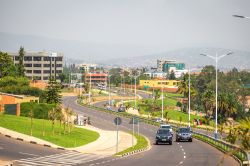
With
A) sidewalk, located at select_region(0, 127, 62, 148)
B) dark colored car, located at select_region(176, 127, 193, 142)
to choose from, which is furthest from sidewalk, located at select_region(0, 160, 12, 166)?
dark colored car, located at select_region(176, 127, 193, 142)

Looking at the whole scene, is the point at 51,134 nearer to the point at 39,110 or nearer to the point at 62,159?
the point at 62,159

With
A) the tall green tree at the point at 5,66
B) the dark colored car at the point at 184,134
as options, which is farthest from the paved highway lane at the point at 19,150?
the tall green tree at the point at 5,66

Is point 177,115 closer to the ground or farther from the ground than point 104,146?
closer to the ground

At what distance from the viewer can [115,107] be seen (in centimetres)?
17588

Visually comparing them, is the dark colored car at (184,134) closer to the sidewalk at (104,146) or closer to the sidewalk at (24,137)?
the sidewalk at (104,146)

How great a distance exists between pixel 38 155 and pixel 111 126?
191 feet

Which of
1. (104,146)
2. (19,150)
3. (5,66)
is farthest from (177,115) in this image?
(19,150)

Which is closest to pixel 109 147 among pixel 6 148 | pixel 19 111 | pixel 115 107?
pixel 6 148

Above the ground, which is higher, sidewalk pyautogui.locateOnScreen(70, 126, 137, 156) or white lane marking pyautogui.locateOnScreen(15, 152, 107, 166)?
white lane marking pyautogui.locateOnScreen(15, 152, 107, 166)

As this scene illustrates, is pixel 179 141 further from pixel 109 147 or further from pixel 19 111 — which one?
pixel 19 111

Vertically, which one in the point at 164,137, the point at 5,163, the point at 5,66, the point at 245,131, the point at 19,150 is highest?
the point at 5,66

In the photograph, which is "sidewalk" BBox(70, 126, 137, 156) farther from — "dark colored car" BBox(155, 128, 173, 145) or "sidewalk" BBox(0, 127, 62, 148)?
"dark colored car" BBox(155, 128, 173, 145)

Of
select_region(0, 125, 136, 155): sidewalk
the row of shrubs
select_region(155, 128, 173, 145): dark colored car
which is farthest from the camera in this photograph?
the row of shrubs

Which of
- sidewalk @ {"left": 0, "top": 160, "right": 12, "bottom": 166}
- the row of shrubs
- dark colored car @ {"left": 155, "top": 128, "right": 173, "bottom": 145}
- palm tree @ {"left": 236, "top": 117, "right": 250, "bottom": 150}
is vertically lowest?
dark colored car @ {"left": 155, "top": 128, "right": 173, "bottom": 145}
